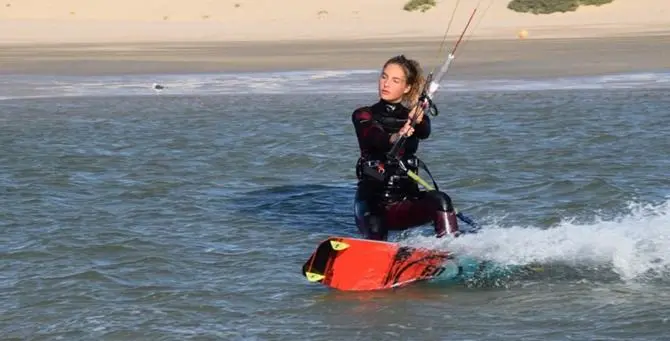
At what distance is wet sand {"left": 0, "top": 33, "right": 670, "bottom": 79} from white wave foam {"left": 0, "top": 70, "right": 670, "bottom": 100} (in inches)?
49.6

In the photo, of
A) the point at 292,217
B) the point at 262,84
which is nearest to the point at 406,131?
the point at 292,217

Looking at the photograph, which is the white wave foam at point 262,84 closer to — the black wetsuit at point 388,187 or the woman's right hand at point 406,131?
the black wetsuit at point 388,187

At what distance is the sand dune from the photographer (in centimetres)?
3747

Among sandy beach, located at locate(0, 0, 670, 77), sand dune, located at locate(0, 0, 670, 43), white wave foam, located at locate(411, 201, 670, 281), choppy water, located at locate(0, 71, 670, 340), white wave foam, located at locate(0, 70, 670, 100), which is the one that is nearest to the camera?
choppy water, located at locate(0, 71, 670, 340)

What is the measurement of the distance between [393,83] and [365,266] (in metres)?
1.16

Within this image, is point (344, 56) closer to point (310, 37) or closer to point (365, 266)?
point (310, 37)

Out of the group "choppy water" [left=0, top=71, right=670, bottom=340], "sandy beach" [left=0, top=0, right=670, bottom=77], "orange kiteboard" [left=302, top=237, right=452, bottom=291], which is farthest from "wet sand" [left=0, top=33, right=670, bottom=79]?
"orange kiteboard" [left=302, top=237, right=452, bottom=291]

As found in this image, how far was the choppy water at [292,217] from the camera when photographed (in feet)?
21.1

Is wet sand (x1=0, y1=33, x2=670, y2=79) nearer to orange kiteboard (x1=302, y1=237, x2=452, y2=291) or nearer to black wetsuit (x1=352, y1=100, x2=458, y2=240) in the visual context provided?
black wetsuit (x1=352, y1=100, x2=458, y2=240)

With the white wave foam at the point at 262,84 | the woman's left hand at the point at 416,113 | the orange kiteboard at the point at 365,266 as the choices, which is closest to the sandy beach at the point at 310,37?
the white wave foam at the point at 262,84

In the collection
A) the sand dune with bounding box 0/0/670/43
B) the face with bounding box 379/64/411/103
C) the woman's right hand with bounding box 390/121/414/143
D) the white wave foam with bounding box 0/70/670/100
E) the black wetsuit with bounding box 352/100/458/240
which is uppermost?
the face with bounding box 379/64/411/103

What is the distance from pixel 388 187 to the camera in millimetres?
7539

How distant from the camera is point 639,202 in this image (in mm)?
9578

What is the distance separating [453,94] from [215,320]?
42.0ft
